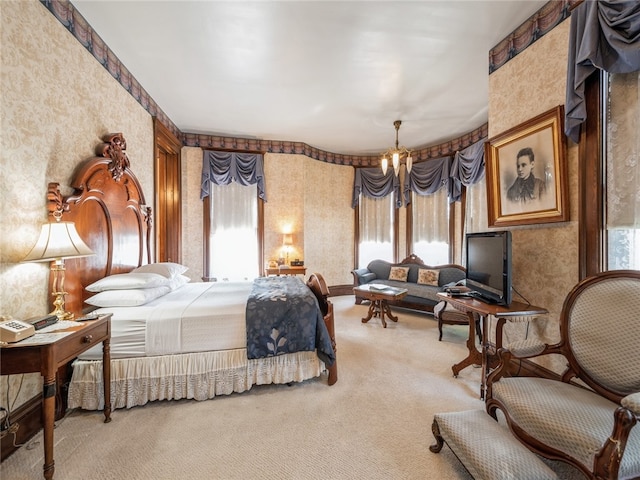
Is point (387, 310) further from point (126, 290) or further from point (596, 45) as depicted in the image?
point (596, 45)

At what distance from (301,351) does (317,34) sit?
2.95 m

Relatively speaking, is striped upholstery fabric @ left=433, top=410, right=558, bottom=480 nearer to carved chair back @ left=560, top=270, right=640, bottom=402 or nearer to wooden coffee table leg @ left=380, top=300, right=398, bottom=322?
carved chair back @ left=560, top=270, right=640, bottom=402

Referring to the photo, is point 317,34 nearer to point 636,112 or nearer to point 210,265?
point 636,112

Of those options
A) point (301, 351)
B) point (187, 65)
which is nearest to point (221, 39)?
point (187, 65)

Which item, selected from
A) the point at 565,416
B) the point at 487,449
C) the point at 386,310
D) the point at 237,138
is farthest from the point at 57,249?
the point at 237,138

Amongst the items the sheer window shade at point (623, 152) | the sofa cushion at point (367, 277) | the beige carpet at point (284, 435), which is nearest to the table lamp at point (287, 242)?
the sofa cushion at point (367, 277)

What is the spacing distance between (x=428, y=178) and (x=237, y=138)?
3.89 meters

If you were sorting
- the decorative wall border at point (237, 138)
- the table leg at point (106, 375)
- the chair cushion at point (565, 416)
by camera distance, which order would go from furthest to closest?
the decorative wall border at point (237, 138) → the table leg at point (106, 375) → the chair cushion at point (565, 416)

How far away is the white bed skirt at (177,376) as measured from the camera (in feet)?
6.76

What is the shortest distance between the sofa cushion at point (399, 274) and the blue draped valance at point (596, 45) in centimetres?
345

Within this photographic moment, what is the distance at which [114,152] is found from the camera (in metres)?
2.75

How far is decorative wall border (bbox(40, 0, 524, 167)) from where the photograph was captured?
7.15 ft

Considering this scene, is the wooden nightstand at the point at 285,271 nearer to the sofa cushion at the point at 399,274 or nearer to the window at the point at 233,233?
the window at the point at 233,233

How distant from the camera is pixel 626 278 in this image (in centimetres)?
151
